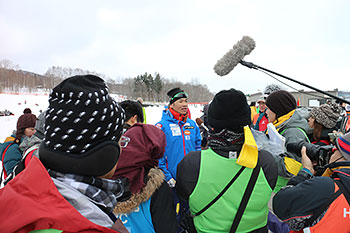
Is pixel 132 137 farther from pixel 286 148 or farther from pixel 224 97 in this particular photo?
pixel 286 148

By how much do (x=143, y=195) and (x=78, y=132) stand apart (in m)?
0.80

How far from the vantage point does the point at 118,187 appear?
105cm

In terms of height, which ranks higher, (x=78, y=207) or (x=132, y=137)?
Result: (x=132, y=137)

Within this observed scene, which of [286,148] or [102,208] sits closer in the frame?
[102,208]

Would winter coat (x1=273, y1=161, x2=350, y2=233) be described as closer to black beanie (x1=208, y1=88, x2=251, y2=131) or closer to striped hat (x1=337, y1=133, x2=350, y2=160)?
striped hat (x1=337, y1=133, x2=350, y2=160)

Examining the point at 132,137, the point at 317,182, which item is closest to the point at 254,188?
the point at 317,182

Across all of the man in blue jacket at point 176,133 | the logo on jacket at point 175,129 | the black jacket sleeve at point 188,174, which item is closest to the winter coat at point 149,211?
the black jacket sleeve at point 188,174

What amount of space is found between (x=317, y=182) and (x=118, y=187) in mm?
1298

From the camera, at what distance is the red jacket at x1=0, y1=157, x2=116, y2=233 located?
66 centimetres

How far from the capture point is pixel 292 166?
204cm

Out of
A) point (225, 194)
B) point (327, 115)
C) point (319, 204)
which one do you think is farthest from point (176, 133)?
point (319, 204)

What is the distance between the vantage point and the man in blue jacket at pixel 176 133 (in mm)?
3559

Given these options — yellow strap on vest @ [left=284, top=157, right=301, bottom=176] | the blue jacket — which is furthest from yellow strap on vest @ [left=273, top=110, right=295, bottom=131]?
the blue jacket

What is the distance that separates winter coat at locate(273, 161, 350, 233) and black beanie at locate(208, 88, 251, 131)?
61 centimetres
